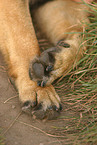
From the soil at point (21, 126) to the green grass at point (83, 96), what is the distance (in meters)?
0.08

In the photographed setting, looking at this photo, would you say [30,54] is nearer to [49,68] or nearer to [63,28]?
[49,68]

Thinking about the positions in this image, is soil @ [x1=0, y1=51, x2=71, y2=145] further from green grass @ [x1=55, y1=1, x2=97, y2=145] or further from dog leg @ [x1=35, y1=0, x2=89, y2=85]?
dog leg @ [x1=35, y1=0, x2=89, y2=85]

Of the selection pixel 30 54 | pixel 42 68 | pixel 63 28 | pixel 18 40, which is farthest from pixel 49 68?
pixel 63 28

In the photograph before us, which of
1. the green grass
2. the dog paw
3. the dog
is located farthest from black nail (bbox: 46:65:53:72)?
the green grass

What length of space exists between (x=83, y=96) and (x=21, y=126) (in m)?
0.57

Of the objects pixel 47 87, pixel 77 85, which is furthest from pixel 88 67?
pixel 47 87

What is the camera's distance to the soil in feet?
4.57

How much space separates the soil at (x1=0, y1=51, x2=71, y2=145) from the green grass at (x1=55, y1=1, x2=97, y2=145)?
79 mm

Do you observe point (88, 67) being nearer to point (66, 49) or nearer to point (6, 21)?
point (66, 49)

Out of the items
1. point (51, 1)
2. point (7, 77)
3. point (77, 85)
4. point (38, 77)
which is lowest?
point (77, 85)

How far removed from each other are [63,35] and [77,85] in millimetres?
485

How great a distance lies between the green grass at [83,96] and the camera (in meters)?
1.40

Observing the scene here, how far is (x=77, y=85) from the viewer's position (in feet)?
5.95

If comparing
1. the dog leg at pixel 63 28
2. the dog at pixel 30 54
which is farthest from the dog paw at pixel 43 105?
the dog leg at pixel 63 28
